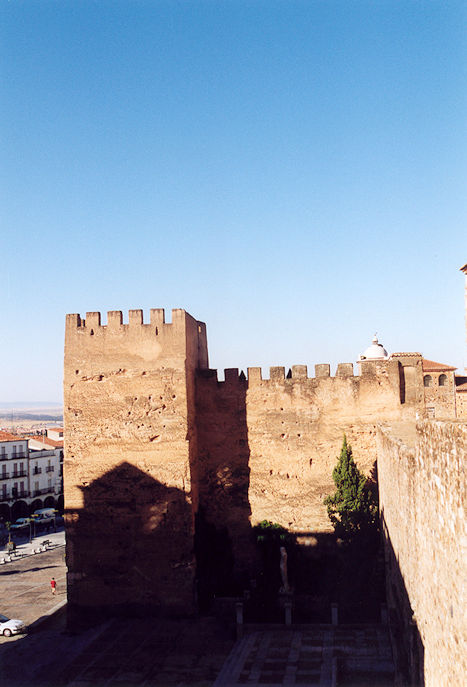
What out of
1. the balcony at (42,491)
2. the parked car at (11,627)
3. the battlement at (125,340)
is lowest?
the parked car at (11,627)

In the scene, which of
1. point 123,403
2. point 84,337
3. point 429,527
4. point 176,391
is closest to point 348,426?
point 176,391

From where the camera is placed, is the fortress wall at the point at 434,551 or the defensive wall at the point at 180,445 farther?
the defensive wall at the point at 180,445

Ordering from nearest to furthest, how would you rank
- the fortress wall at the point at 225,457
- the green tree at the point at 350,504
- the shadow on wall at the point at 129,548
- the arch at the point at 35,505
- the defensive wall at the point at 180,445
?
the shadow on wall at the point at 129,548 < the defensive wall at the point at 180,445 < the green tree at the point at 350,504 < the fortress wall at the point at 225,457 < the arch at the point at 35,505

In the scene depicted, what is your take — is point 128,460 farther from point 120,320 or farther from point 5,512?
point 5,512

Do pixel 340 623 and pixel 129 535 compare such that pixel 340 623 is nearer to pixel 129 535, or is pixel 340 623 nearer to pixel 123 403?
pixel 129 535

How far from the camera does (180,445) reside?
15688 millimetres

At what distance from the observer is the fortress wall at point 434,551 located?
482 centimetres

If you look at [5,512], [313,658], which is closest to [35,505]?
[5,512]

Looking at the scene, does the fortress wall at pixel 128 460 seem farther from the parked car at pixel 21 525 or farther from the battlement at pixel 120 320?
the parked car at pixel 21 525

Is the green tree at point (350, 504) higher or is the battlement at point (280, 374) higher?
the battlement at point (280, 374)

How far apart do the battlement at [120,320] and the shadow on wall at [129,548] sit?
371 cm

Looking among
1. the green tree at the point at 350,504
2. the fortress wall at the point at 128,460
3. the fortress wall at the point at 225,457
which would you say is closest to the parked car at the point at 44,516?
the fortress wall at the point at 128,460

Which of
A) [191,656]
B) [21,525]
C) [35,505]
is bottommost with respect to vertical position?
[21,525]

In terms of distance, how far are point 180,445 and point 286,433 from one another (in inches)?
125
